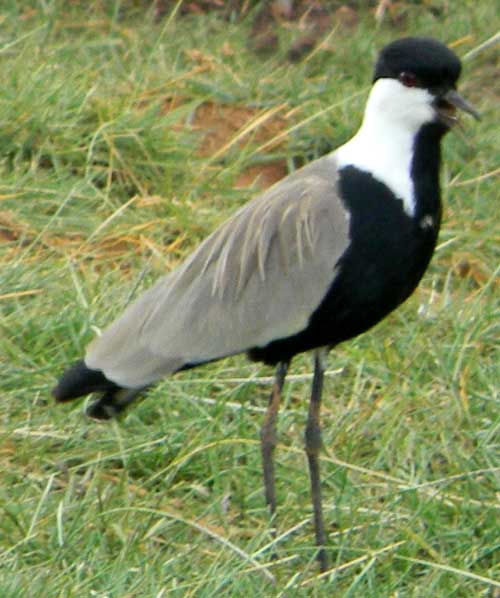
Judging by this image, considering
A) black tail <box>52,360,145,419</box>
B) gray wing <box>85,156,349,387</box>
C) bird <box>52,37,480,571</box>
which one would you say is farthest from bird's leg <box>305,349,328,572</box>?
black tail <box>52,360,145,419</box>

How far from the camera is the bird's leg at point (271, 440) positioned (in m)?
4.23

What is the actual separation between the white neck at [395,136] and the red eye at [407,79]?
0.01m

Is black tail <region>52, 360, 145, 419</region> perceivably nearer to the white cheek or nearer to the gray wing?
the gray wing

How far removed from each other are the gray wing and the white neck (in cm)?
11

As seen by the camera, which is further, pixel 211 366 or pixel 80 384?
pixel 211 366

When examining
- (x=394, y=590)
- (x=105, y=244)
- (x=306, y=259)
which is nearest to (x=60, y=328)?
(x=105, y=244)

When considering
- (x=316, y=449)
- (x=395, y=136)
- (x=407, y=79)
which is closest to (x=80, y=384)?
(x=316, y=449)

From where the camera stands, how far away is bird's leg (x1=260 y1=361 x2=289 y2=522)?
4.23 meters

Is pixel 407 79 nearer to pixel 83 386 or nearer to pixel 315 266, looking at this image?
pixel 315 266

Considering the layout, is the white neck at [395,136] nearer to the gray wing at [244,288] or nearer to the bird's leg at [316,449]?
the gray wing at [244,288]

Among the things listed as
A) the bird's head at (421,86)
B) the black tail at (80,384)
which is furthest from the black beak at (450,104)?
the black tail at (80,384)

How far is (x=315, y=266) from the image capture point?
159 inches

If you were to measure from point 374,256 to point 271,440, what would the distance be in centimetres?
60

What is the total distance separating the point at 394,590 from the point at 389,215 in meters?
0.86
